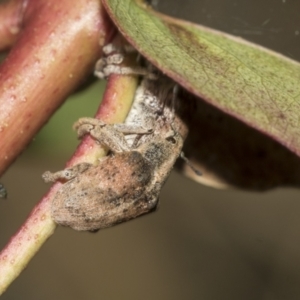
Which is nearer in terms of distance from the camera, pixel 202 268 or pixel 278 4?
pixel 278 4

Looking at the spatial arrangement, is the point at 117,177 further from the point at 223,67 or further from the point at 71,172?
the point at 223,67

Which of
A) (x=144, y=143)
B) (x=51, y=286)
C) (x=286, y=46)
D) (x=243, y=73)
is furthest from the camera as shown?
(x=51, y=286)

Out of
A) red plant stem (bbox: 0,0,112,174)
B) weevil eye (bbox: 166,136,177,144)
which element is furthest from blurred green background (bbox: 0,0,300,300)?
red plant stem (bbox: 0,0,112,174)

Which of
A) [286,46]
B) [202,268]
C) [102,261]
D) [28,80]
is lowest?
[202,268]

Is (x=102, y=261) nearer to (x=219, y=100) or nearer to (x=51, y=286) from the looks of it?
(x=51, y=286)

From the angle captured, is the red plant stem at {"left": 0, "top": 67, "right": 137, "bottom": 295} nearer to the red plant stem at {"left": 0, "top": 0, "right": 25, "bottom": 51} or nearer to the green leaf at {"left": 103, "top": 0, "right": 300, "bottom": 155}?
the green leaf at {"left": 103, "top": 0, "right": 300, "bottom": 155}

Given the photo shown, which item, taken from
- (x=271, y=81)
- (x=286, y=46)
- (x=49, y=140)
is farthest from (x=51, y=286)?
(x=271, y=81)
